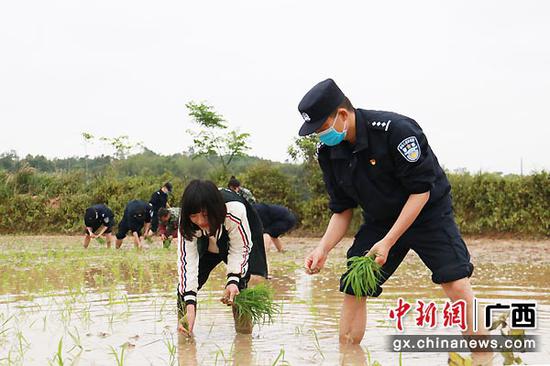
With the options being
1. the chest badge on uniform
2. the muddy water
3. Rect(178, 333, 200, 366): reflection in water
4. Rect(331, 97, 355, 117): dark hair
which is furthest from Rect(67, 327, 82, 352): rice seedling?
the chest badge on uniform

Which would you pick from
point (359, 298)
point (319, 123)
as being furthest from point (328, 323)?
point (319, 123)

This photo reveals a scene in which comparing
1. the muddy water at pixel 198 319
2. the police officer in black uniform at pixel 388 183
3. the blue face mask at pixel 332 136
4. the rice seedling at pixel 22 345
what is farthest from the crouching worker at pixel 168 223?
the blue face mask at pixel 332 136

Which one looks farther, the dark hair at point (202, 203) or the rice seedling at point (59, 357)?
the dark hair at point (202, 203)

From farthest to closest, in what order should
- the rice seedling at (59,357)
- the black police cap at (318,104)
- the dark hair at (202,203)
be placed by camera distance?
the dark hair at (202,203), the black police cap at (318,104), the rice seedling at (59,357)

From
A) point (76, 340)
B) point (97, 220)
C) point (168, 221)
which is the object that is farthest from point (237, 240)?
point (97, 220)

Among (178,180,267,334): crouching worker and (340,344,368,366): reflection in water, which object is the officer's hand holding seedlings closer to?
(178,180,267,334): crouching worker

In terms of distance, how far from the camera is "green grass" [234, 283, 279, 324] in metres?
5.40

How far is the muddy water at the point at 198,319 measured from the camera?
15.4 ft

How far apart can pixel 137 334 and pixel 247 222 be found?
45.8 inches

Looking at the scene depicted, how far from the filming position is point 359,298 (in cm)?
467

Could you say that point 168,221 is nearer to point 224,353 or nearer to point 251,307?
point 251,307

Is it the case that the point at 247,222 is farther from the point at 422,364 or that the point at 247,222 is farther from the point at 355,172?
the point at 422,364

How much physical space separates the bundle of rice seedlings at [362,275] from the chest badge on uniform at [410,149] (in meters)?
0.60

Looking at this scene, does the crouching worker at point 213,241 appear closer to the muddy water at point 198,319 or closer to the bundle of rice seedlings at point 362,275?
the muddy water at point 198,319
